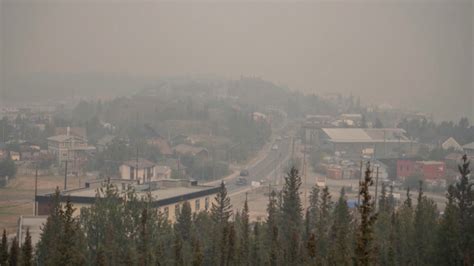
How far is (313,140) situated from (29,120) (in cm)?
1331

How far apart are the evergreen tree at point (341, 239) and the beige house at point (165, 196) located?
10.1 ft

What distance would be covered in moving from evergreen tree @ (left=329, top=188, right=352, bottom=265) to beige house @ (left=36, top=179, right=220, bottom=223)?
3.08 meters

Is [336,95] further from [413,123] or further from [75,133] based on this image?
[75,133]

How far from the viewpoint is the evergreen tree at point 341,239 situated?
8.42 m

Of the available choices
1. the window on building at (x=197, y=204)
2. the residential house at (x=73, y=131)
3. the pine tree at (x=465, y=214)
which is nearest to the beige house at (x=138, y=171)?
the window on building at (x=197, y=204)

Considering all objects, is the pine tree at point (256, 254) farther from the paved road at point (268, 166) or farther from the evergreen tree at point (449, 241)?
the paved road at point (268, 166)

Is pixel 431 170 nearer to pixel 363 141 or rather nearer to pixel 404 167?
pixel 404 167

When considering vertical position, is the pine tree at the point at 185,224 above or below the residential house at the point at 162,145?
below

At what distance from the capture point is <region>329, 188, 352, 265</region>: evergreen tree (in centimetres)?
842

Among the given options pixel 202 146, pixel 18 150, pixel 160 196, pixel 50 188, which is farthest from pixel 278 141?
pixel 160 196

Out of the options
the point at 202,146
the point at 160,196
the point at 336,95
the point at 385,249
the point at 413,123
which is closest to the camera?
the point at 385,249

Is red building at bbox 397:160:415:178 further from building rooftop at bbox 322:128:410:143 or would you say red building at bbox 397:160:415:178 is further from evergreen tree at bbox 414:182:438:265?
evergreen tree at bbox 414:182:438:265

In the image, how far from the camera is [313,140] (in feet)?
105

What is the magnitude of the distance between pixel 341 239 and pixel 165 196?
6.69m
